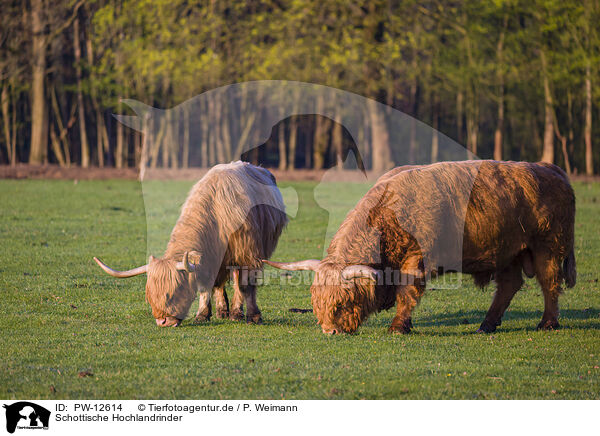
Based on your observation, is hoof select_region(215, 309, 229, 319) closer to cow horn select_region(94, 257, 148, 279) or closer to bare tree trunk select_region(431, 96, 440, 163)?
cow horn select_region(94, 257, 148, 279)

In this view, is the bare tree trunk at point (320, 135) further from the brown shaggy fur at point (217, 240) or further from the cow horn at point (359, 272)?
the cow horn at point (359, 272)

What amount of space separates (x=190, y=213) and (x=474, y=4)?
113 ft

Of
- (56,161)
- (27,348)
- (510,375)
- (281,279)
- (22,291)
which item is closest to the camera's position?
(510,375)

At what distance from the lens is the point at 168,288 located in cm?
902

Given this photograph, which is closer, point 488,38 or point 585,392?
point 585,392

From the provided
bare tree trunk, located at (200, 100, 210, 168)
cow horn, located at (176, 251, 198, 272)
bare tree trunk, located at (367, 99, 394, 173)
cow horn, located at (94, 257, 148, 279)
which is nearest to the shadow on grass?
cow horn, located at (94, 257, 148, 279)

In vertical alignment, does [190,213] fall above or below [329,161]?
below

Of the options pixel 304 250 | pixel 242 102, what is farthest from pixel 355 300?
pixel 242 102

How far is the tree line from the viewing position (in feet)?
125

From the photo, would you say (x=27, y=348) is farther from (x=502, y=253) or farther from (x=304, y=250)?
(x=304, y=250)

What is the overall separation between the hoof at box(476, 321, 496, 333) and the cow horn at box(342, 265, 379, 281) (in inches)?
77.5

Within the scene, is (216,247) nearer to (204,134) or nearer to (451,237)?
(451,237)
